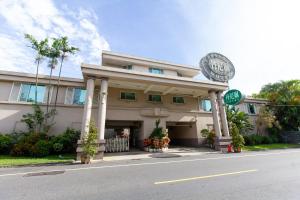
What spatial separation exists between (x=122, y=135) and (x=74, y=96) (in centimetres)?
667

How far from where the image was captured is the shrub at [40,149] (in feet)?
42.2

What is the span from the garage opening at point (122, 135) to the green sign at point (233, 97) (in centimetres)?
1001

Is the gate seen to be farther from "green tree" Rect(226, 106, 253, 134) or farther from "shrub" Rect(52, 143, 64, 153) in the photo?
"green tree" Rect(226, 106, 253, 134)

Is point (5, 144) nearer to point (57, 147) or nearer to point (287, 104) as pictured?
point (57, 147)

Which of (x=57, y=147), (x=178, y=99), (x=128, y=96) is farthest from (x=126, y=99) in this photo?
(x=57, y=147)

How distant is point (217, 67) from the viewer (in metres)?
22.9

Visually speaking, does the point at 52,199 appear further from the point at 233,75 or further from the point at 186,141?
the point at 233,75

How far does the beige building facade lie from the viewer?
1475 centimetres

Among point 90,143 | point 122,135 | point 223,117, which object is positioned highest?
point 223,117

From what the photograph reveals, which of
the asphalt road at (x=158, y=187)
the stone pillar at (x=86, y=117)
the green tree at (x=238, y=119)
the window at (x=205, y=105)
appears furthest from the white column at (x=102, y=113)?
the green tree at (x=238, y=119)

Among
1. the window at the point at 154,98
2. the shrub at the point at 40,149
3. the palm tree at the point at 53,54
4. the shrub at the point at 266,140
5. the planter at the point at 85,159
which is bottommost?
the planter at the point at 85,159

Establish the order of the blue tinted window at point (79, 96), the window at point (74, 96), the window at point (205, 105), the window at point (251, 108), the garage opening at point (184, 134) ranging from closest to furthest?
the window at point (74, 96) < the blue tinted window at point (79, 96) < the garage opening at point (184, 134) < the window at point (205, 105) < the window at point (251, 108)

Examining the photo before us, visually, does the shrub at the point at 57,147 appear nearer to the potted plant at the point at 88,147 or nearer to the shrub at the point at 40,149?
the shrub at the point at 40,149

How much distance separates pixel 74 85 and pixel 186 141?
589 inches
